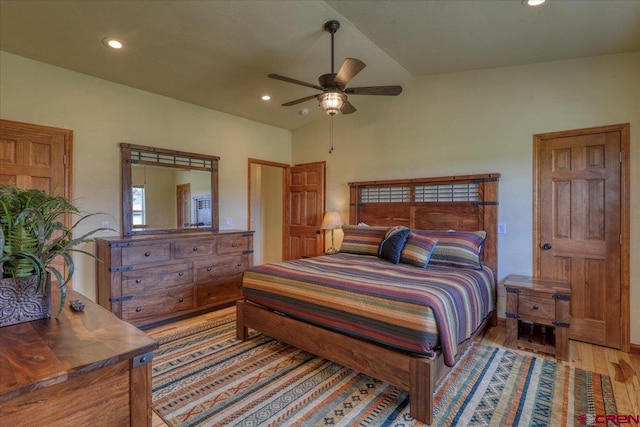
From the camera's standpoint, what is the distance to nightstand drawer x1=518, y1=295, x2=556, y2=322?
2.97m

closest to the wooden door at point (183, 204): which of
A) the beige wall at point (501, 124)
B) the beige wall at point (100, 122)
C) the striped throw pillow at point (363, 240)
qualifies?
the beige wall at point (100, 122)

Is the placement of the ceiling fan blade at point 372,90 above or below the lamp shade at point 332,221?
above

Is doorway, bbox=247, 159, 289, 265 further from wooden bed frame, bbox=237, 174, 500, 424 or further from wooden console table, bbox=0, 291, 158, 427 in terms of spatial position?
wooden console table, bbox=0, 291, 158, 427

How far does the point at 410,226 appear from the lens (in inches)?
174

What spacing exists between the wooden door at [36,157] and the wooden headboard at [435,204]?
11.7ft

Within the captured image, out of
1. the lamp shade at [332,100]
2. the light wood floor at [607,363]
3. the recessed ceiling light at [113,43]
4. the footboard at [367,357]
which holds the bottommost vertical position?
the light wood floor at [607,363]

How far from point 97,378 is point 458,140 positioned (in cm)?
418

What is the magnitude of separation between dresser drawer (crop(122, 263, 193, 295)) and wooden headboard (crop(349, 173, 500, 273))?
246 cm

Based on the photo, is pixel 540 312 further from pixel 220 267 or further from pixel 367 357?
pixel 220 267

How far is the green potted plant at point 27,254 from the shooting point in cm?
124

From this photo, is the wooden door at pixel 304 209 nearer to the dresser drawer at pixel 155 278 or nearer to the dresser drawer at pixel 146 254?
the dresser drawer at pixel 155 278

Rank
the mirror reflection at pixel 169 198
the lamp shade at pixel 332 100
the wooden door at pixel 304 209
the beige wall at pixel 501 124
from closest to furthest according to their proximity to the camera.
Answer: the lamp shade at pixel 332 100 → the beige wall at pixel 501 124 → the mirror reflection at pixel 169 198 → the wooden door at pixel 304 209

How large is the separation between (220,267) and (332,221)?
174 cm

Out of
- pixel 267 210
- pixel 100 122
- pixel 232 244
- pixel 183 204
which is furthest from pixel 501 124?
pixel 100 122
